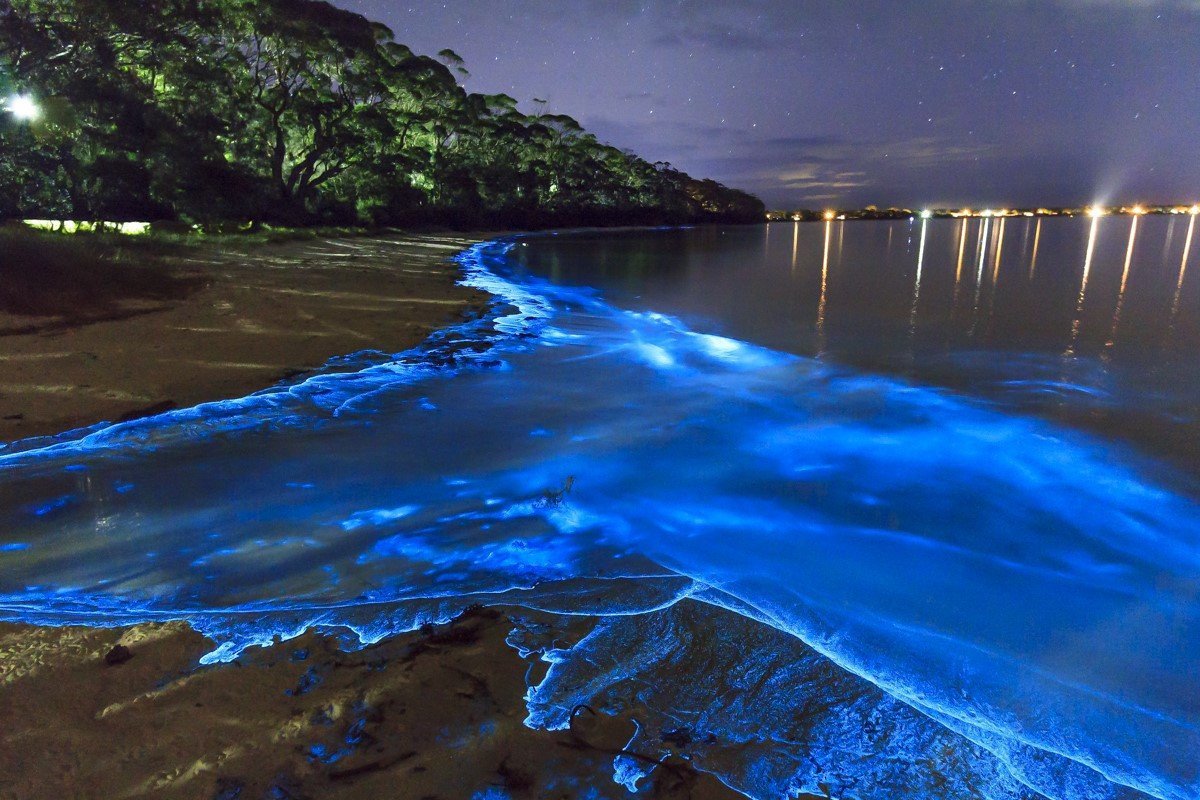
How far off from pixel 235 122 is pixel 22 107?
15.2 meters

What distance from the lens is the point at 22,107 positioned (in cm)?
1697

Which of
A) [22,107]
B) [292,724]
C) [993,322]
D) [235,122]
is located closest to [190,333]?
[292,724]

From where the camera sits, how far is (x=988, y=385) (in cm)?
827

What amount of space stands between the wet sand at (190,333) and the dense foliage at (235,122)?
24.6 ft

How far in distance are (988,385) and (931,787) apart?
24.8ft

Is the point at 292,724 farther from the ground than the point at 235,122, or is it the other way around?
the point at 235,122

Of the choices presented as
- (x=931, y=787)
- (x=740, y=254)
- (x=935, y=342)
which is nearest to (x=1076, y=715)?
(x=931, y=787)

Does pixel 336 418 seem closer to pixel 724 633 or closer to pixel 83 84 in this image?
pixel 724 633

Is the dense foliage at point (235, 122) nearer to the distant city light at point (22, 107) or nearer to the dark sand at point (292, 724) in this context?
the distant city light at point (22, 107)

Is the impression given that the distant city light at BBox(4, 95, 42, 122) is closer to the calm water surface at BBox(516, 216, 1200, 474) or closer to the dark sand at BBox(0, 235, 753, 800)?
the calm water surface at BBox(516, 216, 1200, 474)

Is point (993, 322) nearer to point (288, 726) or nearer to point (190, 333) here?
point (190, 333)

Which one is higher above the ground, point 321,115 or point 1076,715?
point 321,115

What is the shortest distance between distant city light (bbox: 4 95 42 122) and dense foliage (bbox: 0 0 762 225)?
0.17 metres

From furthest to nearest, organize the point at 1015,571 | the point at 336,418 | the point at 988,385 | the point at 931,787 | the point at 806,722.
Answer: the point at 988,385 → the point at 336,418 → the point at 1015,571 → the point at 806,722 → the point at 931,787
